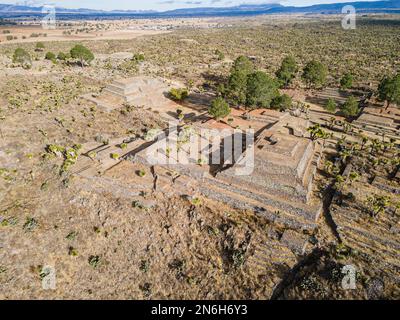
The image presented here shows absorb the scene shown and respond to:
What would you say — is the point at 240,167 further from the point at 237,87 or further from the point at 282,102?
the point at 237,87

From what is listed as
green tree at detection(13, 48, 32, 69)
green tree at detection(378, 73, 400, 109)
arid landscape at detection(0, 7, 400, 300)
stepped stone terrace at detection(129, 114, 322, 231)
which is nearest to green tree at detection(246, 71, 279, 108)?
arid landscape at detection(0, 7, 400, 300)

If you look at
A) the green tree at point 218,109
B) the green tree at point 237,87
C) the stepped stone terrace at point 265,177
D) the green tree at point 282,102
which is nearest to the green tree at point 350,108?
the green tree at point 282,102

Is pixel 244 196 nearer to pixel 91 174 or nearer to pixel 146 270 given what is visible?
pixel 146 270

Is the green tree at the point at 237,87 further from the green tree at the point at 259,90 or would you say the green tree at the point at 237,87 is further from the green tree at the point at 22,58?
the green tree at the point at 22,58

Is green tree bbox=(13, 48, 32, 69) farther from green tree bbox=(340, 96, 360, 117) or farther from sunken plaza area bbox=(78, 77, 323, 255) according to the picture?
green tree bbox=(340, 96, 360, 117)

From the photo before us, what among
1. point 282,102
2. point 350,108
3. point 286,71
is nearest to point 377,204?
point 282,102
